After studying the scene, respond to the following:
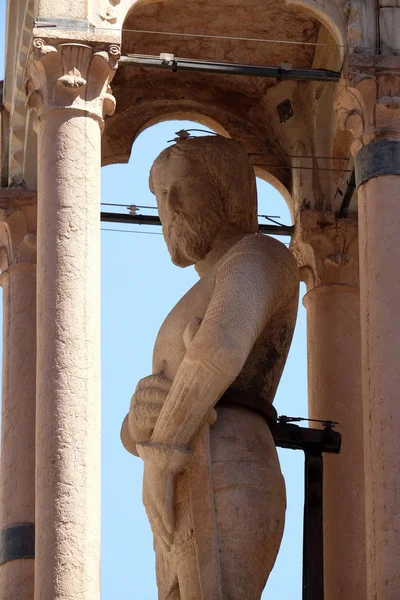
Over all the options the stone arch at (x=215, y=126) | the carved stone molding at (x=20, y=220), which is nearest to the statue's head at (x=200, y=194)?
the carved stone molding at (x=20, y=220)

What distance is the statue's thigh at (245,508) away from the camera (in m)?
15.6

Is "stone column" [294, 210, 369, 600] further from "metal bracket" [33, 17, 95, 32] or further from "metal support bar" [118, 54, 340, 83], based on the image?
"metal bracket" [33, 17, 95, 32]

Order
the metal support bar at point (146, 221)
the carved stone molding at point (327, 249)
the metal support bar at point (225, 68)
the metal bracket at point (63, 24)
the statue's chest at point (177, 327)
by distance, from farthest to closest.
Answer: the metal support bar at point (146, 221)
the carved stone molding at point (327, 249)
the metal support bar at point (225, 68)
the metal bracket at point (63, 24)
the statue's chest at point (177, 327)

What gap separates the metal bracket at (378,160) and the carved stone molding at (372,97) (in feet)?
0.20

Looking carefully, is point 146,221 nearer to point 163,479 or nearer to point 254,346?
point 254,346

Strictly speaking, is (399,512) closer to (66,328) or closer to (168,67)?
(66,328)

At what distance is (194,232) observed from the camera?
16.9m

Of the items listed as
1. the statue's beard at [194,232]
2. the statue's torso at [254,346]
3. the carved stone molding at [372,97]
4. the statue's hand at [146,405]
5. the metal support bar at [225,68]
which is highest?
the metal support bar at [225,68]

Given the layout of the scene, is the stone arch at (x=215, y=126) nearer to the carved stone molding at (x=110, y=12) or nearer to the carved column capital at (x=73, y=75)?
the carved stone molding at (x=110, y=12)

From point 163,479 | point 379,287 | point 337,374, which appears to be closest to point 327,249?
point 337,374

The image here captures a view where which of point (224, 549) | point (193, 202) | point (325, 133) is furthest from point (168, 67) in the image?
point (224, 549)

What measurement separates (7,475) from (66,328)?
190cm

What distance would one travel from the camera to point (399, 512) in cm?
1552

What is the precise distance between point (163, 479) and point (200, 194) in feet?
6.74
